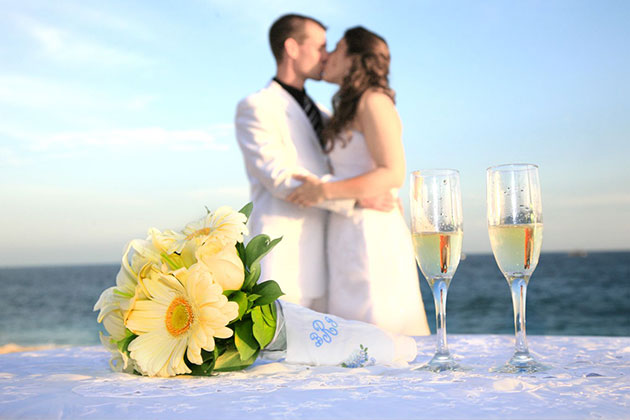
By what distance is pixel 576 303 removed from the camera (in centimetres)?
3002

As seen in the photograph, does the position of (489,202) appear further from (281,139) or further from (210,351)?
(281,139)

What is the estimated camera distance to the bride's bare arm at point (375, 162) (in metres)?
2.66

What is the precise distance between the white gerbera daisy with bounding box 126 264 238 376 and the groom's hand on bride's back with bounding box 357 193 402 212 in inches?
69.5

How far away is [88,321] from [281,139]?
28514mm

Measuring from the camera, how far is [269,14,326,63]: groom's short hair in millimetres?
3240

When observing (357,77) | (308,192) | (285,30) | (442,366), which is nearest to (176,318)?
(442,366)

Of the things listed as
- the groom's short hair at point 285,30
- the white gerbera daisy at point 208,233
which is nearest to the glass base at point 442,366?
the white gerbera daisy at point 208,233

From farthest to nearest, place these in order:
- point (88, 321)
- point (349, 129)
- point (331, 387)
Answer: point (88, 321) → point (349, 129) → point (331, 387)

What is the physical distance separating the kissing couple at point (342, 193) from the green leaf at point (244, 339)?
5.32ft

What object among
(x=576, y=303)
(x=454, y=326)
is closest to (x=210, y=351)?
(x=454, y=326)

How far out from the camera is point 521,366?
103cm

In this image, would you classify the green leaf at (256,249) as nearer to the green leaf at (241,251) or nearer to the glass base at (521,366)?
the green leaf at (241,251)

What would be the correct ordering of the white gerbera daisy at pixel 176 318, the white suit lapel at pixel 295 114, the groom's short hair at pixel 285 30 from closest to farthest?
the white gerbera daisy at pixel 176 318 → the white suit lapel at pixel 295 114 → the groom's short hair at pixel 285 30

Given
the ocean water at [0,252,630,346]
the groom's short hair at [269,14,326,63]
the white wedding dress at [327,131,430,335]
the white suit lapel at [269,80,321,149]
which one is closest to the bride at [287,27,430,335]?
the white wedding dress at [327,131,430,335]
